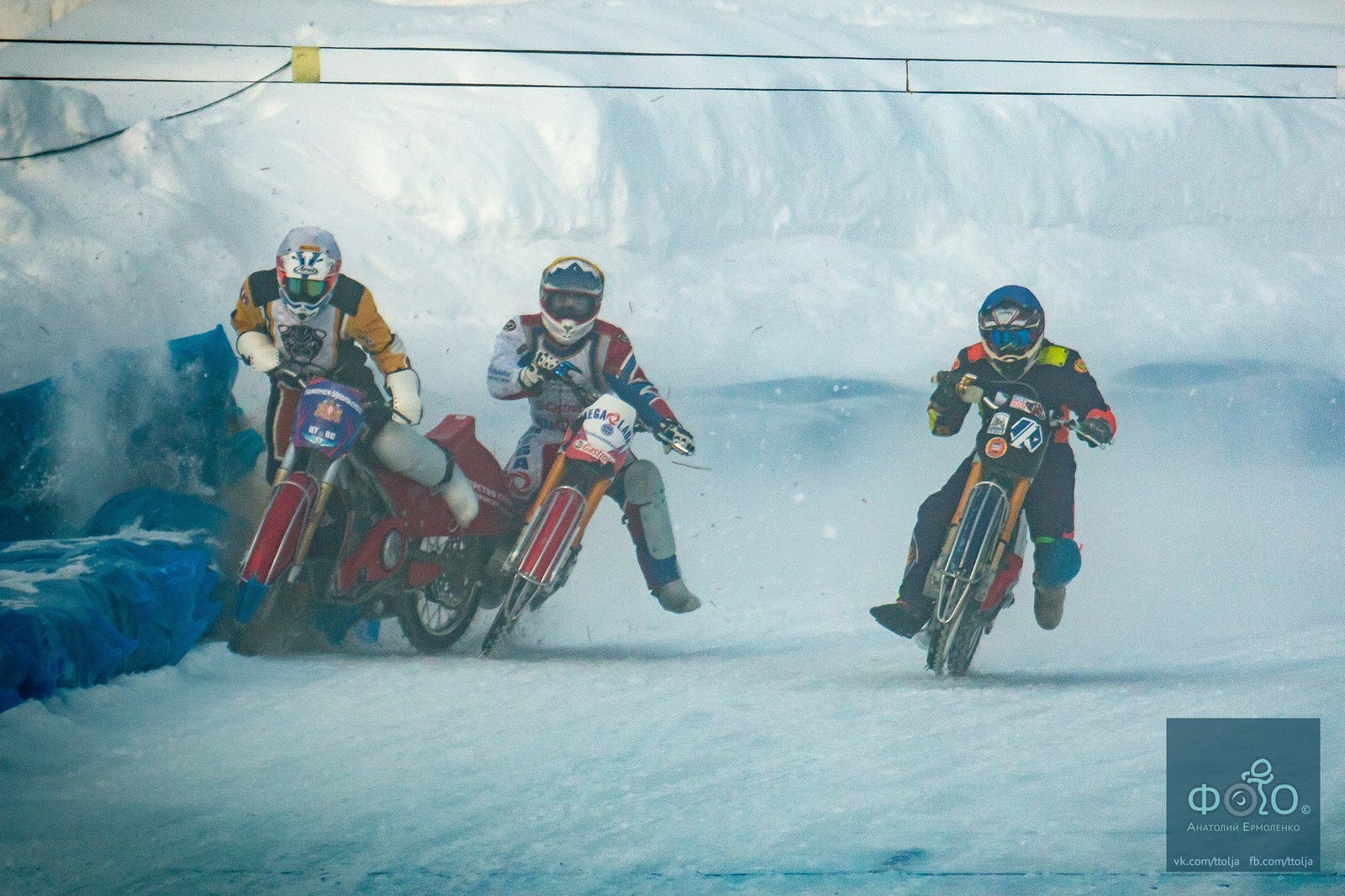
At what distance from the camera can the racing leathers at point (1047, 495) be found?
147 inches

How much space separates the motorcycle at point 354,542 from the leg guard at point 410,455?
0.09 feet

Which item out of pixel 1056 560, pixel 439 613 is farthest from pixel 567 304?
pixel 1056 560

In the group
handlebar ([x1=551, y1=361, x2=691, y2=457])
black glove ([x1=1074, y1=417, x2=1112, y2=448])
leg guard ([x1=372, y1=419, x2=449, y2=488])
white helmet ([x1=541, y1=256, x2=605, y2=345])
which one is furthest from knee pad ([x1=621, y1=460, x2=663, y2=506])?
black glove ([x1=1074, y1=417, x2=1112, y2=448])

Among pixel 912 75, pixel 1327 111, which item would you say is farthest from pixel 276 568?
pixel 1327 111

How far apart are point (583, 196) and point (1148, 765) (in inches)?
84.6

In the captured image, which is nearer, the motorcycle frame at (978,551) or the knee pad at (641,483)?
the motorcycle frame at (978,551)

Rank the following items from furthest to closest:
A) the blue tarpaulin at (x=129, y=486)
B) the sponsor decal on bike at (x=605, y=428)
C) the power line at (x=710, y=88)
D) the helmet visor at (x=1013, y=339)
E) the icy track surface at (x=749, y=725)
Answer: the power line at (x=710, y=88) → the helmet visor at (x=1013, y=339) → the sponsor decal on bike at (x=605, y=428) → the blue tarpaulin at (x=129, y=486) → the icy track surface at (x=749, y=725)

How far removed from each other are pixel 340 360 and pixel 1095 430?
1991 millimetres

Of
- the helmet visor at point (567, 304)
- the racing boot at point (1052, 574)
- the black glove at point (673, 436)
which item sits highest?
the helmet visor at point (567, 304)

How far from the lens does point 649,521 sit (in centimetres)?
382

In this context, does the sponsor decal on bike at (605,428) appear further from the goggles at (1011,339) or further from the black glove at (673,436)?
the goggles at (1011,339)

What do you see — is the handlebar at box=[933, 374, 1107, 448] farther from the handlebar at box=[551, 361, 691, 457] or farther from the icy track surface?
the handlebar at box=[551, 361, 691, 457]

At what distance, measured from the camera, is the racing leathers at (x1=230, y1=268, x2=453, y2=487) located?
3695 mm

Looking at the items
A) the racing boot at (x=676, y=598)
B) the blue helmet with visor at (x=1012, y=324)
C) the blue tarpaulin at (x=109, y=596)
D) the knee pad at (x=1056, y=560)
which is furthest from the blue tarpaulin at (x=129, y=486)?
the knee pad at (x=1056, y=560)
